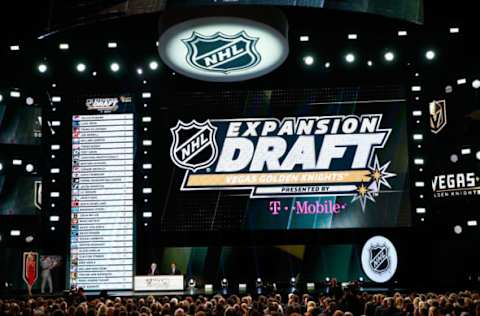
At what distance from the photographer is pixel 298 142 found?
65.5 ft

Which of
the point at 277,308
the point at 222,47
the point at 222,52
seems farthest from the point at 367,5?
the point at 277,308

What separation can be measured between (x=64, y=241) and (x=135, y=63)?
6170 millimetres

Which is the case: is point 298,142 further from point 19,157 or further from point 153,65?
point 19,157

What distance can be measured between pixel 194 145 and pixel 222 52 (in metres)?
5.20

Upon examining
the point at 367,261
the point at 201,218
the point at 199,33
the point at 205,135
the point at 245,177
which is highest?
the point at 199,33

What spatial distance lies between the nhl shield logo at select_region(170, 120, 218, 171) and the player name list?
4.79 feet

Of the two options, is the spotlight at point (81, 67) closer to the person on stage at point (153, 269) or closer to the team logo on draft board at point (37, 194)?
the team logo on draft board at point (37, 194)

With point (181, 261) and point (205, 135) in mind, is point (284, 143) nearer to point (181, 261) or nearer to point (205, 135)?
point (205, 135)

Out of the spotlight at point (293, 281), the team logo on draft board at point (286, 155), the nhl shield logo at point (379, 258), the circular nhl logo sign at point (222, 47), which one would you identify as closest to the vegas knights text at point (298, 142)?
the team logo on draft board at point (286, 155)

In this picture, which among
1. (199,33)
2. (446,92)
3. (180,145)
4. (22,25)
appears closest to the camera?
(199,33)

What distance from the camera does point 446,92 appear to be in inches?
856

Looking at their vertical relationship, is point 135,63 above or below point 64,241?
above

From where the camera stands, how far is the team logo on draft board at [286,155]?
19.8m

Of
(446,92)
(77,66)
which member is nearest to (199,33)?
(77,66)
